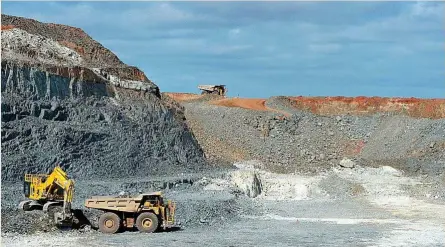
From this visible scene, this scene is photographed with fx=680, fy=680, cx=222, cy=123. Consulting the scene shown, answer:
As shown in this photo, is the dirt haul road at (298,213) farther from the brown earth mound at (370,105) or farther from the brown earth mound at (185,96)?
the brown earth mound at (185,96)

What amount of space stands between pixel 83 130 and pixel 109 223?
10772 millimetres

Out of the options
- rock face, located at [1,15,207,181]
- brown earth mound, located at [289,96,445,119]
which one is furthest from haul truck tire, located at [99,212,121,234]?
brown earth mound, located at [289,96,445,119]

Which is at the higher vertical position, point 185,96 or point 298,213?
point 185,96

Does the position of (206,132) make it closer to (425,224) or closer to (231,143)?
(231,143)

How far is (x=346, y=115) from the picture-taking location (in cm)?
4981

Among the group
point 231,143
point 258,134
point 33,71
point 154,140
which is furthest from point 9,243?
point 258,134

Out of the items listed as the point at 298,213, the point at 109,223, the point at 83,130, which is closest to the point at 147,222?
the point at 109,223

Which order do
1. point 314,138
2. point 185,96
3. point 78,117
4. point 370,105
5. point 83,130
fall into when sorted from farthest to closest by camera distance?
1. point 185,96
2. point 370,105
3. point 314,138
4. point 78,117
5. point 83,130

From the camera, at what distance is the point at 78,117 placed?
28.8m

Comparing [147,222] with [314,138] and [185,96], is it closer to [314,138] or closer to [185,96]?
[314,138]

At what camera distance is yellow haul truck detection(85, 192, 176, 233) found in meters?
17.6

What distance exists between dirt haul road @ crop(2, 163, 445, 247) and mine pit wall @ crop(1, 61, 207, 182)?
3277 millimetres

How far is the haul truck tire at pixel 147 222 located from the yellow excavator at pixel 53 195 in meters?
1.75

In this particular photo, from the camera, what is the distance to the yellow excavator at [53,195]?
17.3m
